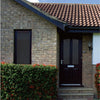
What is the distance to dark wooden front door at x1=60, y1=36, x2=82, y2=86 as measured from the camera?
8.24 meters

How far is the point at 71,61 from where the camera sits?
827cm

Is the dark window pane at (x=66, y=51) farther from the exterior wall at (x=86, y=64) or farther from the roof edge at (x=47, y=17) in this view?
the roof edge at (x=47, y=17)

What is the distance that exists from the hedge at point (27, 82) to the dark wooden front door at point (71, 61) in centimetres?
194

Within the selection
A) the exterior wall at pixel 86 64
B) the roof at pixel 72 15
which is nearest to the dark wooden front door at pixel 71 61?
the exterior wall at pixel 86 64

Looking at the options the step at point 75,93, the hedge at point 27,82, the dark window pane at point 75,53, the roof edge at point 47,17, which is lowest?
the step at point 75,93

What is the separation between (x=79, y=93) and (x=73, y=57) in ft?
6.26

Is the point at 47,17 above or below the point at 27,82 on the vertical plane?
above

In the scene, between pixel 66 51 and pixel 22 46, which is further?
pixel 66 51

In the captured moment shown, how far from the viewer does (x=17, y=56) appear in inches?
291

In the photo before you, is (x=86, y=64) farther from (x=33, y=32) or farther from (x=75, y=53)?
(x=33, y=32)

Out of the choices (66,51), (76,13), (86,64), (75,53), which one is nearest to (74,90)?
(86,64)

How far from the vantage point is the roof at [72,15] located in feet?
22.6

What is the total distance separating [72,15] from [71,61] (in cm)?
275

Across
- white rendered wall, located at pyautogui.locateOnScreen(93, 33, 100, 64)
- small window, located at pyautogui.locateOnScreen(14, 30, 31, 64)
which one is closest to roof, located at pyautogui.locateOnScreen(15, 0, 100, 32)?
white rendered wall, located at pyautogui.locateOnScreen(93, 33, 100, 64)
